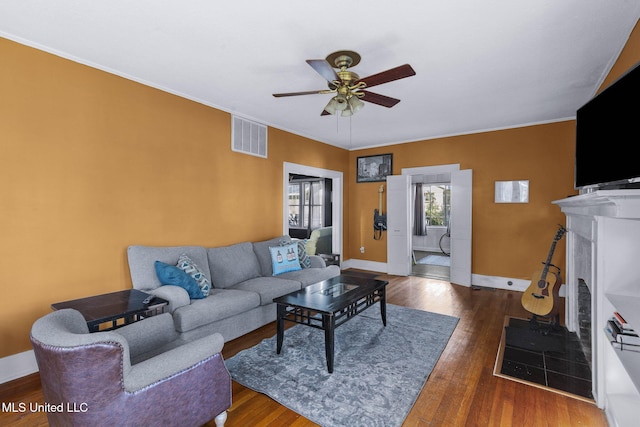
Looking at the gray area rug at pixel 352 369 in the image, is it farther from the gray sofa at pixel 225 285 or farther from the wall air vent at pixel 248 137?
the wall air vent at pixel 248 137

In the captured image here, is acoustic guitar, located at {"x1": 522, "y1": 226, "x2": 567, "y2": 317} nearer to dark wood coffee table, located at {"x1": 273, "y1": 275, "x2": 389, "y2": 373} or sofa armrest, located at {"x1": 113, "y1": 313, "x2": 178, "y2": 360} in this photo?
dark wood coffee table, located at {"x1": 273, "y1": 275, "x2": 389, "y2": 373}

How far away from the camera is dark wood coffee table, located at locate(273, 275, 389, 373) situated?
2527 mm

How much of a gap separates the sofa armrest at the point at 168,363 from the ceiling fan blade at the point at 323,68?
186 cm

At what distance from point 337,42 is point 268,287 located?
2.57 meters

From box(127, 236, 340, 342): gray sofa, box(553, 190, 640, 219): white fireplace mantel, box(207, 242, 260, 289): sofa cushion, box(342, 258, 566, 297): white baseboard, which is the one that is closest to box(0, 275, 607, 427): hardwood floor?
box(127, 236, 340, 342): gray sofa

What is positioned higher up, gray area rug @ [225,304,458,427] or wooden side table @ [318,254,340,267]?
wooden side table @ [318,254,340,267]

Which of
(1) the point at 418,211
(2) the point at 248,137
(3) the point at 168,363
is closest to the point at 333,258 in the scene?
(2) the point at 248,137

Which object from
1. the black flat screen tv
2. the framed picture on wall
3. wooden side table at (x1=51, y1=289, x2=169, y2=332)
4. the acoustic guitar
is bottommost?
the acoustic guitar

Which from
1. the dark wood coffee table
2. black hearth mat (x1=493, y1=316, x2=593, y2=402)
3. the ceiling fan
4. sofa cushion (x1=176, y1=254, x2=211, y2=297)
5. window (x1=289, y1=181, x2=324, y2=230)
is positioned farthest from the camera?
window (x1=289, y1=181, x2=324, y2=230)

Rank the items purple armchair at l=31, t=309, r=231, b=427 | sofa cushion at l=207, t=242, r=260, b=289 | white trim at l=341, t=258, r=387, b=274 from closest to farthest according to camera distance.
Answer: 1. purple armchair at l=31, t=309, r=231, b=427
2. sofa cushion at l=207, t=242, r=260, b=289
3. white trim at l=341, t=258, r=387, b=274

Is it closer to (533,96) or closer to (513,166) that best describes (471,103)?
(533,96)

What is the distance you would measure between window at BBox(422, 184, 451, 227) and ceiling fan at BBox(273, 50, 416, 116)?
6978 millimetres

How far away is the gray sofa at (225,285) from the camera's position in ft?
9.10

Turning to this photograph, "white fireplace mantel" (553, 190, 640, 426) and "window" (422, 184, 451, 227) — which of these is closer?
"white fireplace mantel" (553, 190, 640, 426)
